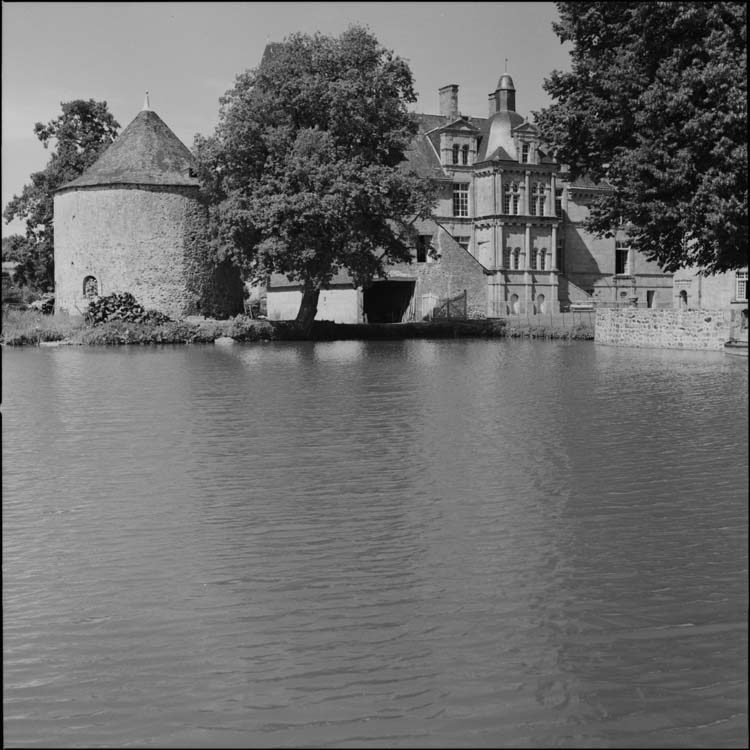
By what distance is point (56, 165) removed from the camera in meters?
56.1

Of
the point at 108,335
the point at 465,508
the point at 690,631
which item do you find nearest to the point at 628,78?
the point at 465,508

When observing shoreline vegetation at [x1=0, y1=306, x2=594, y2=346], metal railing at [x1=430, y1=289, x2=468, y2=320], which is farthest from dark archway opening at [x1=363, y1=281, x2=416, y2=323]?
shoreline vegetation at [x1=0, y1=306, x2=594, y2=346]

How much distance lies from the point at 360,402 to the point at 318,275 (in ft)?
76.2

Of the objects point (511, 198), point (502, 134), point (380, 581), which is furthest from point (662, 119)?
point (502, 134)

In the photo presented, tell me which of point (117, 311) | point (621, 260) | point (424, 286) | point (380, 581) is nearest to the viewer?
point (380, 581)

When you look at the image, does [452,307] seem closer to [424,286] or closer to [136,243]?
[424,286]

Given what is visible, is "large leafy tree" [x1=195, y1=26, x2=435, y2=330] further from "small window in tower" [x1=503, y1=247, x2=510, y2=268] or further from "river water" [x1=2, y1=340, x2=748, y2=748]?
Answer: "river water" [x1=2, y1=340, x2=748, y2=748]

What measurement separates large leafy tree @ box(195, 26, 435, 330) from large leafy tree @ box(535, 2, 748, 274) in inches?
491

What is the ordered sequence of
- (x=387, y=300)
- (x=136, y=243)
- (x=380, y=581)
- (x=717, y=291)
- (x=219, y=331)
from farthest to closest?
(x=387, y=300) < (x=717, y=291) < (x=136, y=243) < (x=219, y=331) < (x=380, y=581)

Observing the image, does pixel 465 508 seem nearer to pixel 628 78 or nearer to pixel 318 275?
pixel 628 78

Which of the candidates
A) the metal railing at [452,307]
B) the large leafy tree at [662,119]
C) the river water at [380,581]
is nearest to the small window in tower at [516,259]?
the metal railing at [452,307]

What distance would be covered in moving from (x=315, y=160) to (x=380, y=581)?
34.1 meters

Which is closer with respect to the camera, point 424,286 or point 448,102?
point 424,286

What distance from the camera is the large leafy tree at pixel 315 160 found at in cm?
4009
